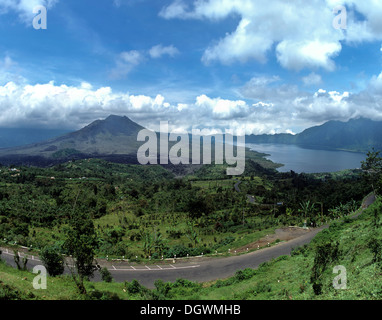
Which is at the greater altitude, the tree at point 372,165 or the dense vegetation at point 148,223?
the tree at point 372,165

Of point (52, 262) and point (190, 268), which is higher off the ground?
point (52, 262)

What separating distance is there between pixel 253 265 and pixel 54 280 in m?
17.1

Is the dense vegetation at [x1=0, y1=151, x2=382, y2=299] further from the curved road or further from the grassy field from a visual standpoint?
the curved road

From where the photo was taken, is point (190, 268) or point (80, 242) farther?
point (190, 268)

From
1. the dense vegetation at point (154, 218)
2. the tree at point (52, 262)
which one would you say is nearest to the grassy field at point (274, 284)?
the tree at point (52, 262)

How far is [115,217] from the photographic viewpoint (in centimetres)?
6075

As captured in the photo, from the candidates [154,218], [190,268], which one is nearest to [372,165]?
[154,218]

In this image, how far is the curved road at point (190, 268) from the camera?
75.8 ft

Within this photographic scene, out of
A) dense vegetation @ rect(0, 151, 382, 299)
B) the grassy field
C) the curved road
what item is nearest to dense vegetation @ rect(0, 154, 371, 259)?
dense vegetation @ rect(0, 151, 382, 299)

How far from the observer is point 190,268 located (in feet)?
83.0

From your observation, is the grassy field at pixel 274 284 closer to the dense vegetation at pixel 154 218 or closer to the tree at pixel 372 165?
the dense vegetation at pixel 154 218

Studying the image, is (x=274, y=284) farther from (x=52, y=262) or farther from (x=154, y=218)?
(x=154, y=218)
